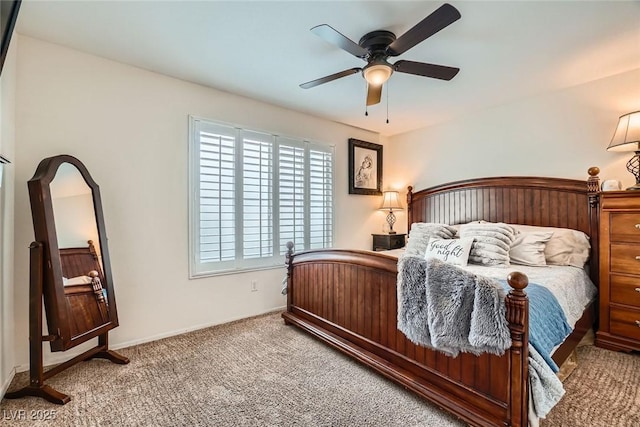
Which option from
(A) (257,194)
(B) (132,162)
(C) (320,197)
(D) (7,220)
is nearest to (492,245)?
(C) (320,197)

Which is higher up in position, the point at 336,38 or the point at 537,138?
the point at 336,38

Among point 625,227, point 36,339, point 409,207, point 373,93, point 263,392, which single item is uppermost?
point 373,93

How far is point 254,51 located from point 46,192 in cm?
182

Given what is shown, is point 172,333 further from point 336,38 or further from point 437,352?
point 336,38

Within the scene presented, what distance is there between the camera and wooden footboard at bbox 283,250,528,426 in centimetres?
145

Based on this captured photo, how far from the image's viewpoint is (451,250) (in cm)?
277

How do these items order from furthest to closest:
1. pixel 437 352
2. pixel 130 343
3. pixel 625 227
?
pixel 130 343 → pixel 625 227 → pixel 437 352

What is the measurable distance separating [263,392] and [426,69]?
2527 mm

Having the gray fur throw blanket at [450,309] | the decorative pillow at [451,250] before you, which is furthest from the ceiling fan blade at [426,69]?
the decorative pillow at [451,250]

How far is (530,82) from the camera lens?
9.73ft

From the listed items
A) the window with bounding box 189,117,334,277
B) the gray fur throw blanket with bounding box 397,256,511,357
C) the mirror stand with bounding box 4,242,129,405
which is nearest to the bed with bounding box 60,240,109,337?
the mirror stand with bounding box 4,242,129,405

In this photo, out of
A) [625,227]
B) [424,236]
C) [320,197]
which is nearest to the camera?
[625,227]

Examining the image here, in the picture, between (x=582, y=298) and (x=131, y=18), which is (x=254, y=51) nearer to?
(x=131, y=18)

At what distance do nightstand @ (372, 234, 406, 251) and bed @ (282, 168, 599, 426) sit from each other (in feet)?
2.06
